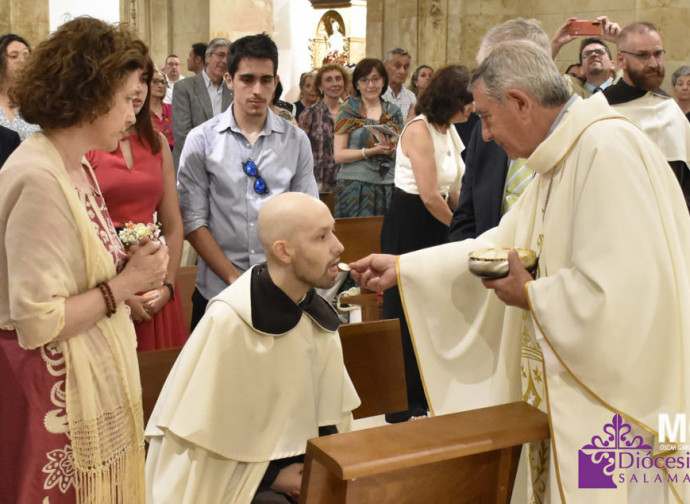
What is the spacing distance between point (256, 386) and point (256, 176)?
1306mm

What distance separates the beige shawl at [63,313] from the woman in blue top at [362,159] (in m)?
4.24

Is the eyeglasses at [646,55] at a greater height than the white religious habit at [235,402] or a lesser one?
greater

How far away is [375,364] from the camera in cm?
318

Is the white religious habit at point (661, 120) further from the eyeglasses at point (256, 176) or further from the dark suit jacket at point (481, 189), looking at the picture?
the eyeglasses at point (256, 176)

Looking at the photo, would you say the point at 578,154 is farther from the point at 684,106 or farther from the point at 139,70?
the point at 684,106

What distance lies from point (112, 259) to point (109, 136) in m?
0.35

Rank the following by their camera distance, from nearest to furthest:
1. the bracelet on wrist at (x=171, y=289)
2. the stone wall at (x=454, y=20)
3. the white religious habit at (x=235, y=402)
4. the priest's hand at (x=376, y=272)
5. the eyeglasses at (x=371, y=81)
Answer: the white religious habit at (x=235, y=402)
the priest's hand at (x=376, y=272)
the bracelet on wrist at (x=171, y=289)
the eyeglasses at (x=371, y=81)
the stone wall at (x=454, y=20)

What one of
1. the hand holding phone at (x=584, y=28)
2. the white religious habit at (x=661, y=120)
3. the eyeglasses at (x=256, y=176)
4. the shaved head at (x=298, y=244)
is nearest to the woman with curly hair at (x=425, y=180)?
the hand holding phone at (x=584, y=28)

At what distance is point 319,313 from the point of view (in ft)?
8.75

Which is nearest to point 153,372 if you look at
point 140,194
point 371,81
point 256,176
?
point 140,194

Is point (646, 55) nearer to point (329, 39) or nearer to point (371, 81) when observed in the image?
point (371, 81)

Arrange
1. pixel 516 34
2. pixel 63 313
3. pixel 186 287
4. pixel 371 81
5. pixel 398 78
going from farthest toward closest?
pixel 398 78
pixel 371 81
pixel 186 287
pixel 516 34
pixel 63 313

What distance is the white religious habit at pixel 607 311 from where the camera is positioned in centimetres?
228

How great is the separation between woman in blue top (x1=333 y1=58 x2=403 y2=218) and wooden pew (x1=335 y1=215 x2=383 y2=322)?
0.89 metres
